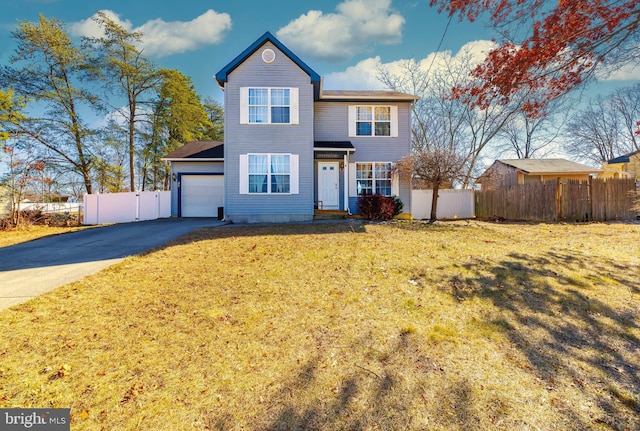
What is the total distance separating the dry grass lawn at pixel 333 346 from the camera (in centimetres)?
262

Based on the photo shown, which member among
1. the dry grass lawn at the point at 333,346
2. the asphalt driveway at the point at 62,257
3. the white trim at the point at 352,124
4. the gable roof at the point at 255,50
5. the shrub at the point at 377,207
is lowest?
the dry grass lawn at the point at 333,346

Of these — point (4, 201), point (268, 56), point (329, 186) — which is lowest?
point (4, 201)

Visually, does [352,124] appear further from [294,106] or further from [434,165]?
[434,165]

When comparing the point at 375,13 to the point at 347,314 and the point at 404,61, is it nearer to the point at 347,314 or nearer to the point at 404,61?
the point at 347,314

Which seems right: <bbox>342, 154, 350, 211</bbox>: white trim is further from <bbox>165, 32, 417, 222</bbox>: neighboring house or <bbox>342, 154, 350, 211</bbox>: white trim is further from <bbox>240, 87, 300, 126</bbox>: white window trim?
<bbox>240, 87, 300, 126</bbox>: white window trim

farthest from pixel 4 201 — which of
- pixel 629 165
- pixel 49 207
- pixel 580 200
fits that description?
pixel 629 165

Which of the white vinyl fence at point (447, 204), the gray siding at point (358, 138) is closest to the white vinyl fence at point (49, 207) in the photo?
the gray siding at point (358, 138)

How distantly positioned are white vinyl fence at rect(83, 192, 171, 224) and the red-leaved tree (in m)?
15.8

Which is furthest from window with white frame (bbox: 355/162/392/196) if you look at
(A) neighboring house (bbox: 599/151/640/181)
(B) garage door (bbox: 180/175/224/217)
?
(A) neighboring house (bbox: 599/151/640/181)

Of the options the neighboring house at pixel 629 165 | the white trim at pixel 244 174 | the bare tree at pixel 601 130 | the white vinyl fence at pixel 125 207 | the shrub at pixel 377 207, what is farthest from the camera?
the bare tree at pixel 601 130

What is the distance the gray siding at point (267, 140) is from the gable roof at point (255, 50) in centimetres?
15

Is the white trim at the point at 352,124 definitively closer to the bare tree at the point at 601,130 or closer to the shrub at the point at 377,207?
the shrub at the point at 377,207

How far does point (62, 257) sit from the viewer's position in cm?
757

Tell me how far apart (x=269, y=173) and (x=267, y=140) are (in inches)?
54.9
